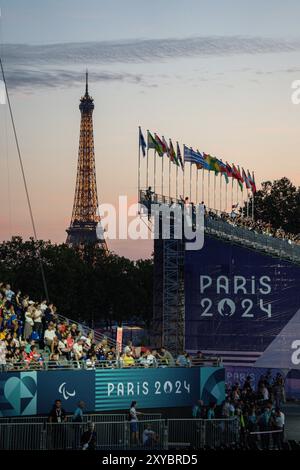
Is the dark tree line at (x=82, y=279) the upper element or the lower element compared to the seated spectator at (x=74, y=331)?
upper

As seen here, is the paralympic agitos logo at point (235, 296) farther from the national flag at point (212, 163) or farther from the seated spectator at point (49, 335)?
the seated spectator at point (49, 335)

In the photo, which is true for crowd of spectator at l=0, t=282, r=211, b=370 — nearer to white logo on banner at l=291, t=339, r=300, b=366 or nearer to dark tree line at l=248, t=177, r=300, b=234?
white logo on banner at l=291, t=339, r=300, b=366

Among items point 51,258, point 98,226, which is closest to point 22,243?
point 51,258

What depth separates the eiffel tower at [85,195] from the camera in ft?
500

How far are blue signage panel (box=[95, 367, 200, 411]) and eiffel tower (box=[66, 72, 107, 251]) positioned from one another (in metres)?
117

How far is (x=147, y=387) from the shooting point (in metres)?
34.1

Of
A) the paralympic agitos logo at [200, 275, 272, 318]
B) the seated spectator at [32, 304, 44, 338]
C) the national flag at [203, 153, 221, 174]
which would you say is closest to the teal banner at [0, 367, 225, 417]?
the seated spectator at [32, 304, 44, 338]

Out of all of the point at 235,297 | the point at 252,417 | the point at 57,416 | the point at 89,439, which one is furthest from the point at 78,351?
the point at 235,297

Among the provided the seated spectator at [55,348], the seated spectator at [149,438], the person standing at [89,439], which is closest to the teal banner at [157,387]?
the seated spectator at [55,348]

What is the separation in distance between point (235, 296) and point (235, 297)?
0.05 metres

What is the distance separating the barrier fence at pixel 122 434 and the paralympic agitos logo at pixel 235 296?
2649 centimetres

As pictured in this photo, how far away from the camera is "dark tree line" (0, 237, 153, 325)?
105875 mm
